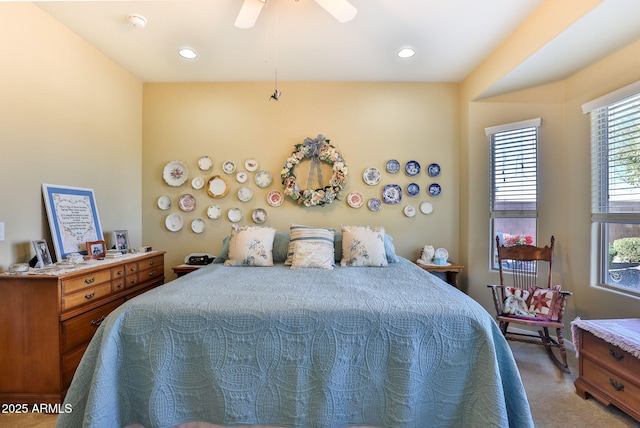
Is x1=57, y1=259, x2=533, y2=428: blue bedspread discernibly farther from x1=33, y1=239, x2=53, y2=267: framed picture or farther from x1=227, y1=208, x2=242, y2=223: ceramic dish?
x1=227, y1=208, x2=242, y2=223: ceramic dish

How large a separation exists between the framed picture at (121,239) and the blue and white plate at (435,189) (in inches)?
131

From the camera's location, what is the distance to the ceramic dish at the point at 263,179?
3.20 metres

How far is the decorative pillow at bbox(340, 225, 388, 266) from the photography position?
2.53 meters

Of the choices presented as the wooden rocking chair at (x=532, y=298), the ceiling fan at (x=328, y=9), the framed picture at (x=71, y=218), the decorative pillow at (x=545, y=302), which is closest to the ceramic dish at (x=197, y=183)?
the framed picture at (x=71, y=218)

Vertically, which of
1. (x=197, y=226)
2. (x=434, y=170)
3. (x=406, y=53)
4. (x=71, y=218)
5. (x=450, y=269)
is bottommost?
(x=450, y=269)

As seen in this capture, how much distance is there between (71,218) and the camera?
7.51 feet

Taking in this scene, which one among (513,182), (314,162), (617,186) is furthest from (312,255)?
(617,186)

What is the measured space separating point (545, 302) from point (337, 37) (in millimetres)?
2889

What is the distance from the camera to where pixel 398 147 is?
3.21 m

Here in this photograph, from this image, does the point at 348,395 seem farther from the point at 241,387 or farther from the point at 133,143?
the point at 133,143

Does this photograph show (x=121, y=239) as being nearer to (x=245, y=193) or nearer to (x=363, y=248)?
(x=245, y=193)

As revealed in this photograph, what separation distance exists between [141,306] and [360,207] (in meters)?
2.33

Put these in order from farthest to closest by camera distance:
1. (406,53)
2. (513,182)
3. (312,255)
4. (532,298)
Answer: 1. (513,182)
2. (406,53)
3. (312,255)
4. (532,298)

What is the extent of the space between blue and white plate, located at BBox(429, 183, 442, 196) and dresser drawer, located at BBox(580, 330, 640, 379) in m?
1.73
